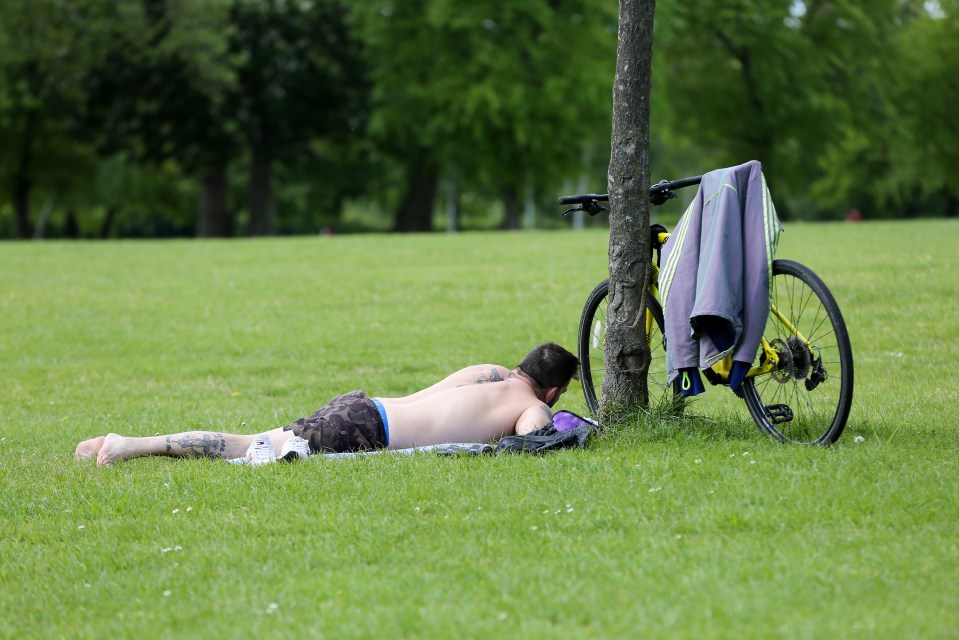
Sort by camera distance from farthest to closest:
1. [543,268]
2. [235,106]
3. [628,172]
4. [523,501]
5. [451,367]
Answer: [235,106]
[543,268]
[451,367]
[628,172]
[523,501]

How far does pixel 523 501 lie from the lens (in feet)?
15.8

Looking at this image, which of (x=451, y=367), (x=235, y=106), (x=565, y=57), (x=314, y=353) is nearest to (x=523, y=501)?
(x=451, y=367)

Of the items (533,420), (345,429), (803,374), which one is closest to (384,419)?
(345,429)

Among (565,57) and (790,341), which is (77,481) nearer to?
(790,341)

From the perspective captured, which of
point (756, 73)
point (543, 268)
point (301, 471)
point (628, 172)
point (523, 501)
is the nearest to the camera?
point (523, 501)

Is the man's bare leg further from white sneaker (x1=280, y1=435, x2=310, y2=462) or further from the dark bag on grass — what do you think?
the dark bag on grass

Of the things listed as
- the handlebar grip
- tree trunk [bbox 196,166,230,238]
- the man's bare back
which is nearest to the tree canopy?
tree trunk [bbox 196,166,230,238]

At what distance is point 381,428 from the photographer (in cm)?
614

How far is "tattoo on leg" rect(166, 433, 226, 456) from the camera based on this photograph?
619 centimetres

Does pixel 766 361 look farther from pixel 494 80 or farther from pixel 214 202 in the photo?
pixel 214 202

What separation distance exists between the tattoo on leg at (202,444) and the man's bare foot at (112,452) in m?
0.23

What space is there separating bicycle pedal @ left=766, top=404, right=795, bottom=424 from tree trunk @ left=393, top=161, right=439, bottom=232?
1378 inches

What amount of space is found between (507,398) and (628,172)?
144 centimetres

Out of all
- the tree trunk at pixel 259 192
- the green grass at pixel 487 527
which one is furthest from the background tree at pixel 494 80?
the green grass at pixel 487 527
